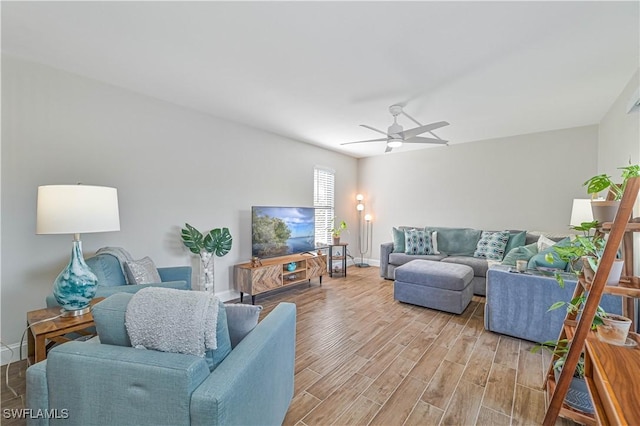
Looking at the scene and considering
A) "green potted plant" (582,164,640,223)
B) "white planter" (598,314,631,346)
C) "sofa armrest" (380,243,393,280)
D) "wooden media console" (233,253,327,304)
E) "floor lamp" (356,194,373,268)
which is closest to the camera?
"white planter" (598,314,631,346)

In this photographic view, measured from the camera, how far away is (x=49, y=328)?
1.64 meters

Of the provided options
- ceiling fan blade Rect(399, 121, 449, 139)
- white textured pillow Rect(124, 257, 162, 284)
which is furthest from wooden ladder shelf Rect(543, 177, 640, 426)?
white textured pillow Rect(124, 257, 162, 284)

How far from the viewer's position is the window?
17.8 feet

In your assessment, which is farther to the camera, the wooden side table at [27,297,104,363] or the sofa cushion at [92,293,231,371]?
the wooden side table at [27,297,104,363]

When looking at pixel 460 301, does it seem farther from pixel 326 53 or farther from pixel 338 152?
pixel 338 152

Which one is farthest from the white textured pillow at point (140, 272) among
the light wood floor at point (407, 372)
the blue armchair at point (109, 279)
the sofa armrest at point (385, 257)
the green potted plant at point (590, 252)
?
the sofa armrest at point (385, 257)

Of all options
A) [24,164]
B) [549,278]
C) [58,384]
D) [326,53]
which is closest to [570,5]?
[326,53]

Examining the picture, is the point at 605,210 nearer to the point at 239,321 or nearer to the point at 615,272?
the point at 615,272

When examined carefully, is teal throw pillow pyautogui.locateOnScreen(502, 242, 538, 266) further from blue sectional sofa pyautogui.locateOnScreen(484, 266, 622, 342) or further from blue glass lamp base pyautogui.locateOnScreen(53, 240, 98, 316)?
blue glass lamp base pyautogui.locateOnScreen(53, 240, 98, 316)

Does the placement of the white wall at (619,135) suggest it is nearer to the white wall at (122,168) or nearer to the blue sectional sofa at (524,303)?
the blue sectional sofa at (524,303)

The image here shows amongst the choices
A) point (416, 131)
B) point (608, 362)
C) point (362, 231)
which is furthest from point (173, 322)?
point (362, 231)

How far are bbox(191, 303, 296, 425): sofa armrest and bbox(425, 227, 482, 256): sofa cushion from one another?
407 cm

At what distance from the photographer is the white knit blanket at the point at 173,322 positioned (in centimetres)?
105

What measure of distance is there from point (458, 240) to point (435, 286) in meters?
1.83
